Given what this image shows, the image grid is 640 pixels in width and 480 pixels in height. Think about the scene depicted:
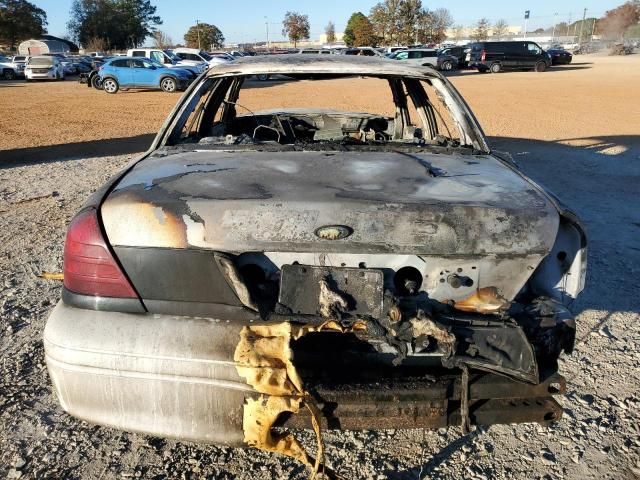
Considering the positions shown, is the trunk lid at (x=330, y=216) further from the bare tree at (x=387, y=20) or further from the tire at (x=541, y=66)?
the bare tree at (x=387, y=20)

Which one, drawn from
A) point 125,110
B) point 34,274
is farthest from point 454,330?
point 125,110

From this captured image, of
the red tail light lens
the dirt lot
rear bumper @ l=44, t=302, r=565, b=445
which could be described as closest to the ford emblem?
rear bumper @ l=44, t=302, r=565, b=445

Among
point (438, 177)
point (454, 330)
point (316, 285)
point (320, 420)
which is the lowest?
point (320, 420)

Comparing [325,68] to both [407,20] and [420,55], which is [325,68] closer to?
[420,55]

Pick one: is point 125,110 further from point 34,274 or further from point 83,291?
point 83,291

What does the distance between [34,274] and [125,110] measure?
13.1 meters

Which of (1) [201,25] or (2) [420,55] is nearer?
(2) [420,55]

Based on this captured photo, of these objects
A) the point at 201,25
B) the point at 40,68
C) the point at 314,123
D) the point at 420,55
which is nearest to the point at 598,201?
the point at 314,123

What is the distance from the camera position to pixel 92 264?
1811mm

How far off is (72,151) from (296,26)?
8166 cm

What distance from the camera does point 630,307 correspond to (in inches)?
139

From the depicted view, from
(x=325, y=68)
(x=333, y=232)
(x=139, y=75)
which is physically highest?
(x=139, y=75)

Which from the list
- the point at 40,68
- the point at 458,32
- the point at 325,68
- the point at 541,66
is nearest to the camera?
the point at 325,68

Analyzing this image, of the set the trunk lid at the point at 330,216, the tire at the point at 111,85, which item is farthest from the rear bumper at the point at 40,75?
the trunk lid at the point at 330,216
